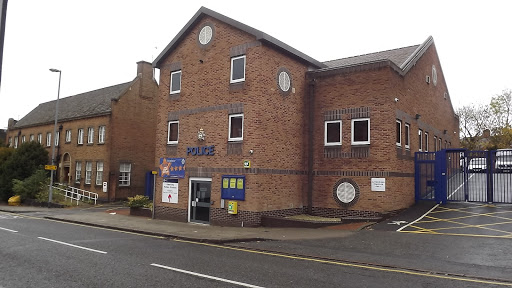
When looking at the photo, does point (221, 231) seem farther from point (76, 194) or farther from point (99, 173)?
point (76, 194)

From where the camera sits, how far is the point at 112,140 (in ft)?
95.5

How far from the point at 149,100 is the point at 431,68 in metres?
22.5

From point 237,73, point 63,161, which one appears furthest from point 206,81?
point 63,161

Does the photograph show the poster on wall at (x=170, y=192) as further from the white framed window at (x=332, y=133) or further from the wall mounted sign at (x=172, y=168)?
the white framed window at (x=332, y=133)

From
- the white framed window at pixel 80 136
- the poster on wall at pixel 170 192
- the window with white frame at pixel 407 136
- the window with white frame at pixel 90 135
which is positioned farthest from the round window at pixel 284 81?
the white framed window at pixel 80 136

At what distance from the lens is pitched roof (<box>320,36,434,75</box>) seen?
18627 mm

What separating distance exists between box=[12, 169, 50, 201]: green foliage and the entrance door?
17946mm

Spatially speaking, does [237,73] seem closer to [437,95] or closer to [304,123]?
[304,123]

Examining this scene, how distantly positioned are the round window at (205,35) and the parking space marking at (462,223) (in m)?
12.3

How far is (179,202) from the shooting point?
18312 millimetres

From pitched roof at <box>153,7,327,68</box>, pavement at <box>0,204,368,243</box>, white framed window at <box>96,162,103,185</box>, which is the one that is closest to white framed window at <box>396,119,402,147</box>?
pavement at <box>0,204,368,243</box>

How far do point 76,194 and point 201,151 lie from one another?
685 inches

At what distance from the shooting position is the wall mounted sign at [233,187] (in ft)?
51.7

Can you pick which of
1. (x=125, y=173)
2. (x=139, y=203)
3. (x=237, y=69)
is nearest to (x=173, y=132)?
(x=139, y=203)
